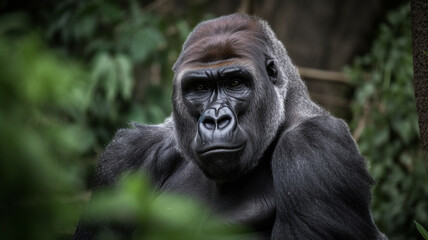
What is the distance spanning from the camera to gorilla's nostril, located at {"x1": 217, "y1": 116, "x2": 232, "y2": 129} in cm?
287

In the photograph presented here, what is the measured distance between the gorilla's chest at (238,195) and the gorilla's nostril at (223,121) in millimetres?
485

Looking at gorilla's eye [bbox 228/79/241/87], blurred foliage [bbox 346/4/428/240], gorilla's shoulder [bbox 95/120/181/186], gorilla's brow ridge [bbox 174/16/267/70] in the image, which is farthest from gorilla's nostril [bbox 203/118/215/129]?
blurred foliage [bbox 346/4/428/240]

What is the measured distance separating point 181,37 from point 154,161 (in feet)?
10.4

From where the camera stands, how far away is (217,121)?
2871 millimetres

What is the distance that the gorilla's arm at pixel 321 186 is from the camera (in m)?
2.80

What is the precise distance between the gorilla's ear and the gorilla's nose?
0.51 m

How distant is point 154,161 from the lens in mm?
3586

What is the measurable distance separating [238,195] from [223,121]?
0.54 m

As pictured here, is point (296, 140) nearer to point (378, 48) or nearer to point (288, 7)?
point (378, 48)

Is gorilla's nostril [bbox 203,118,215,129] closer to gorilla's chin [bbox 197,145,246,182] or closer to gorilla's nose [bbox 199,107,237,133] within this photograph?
gorilla's nose [bbox 199,107,237,133]

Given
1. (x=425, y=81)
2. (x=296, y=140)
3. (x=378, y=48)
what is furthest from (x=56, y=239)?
(x=378, y=48)

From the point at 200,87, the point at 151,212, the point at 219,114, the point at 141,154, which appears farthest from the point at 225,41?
the point at 151,212

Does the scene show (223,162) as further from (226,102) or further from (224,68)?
(224,68)

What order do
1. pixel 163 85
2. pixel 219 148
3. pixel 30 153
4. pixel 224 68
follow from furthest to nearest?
pixel 163 85, pixel 224 68, pixel 219 148, pixel 30 153
